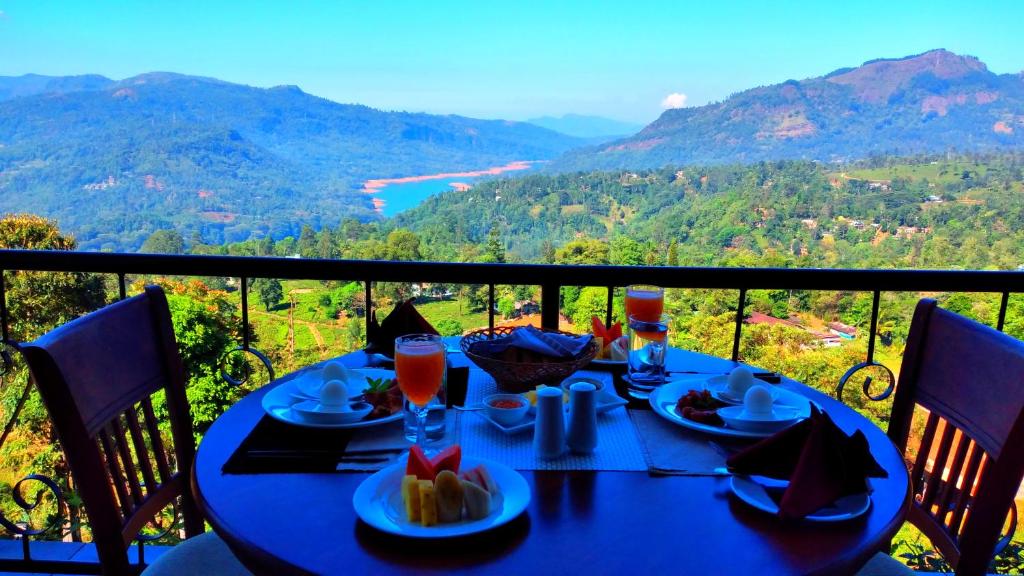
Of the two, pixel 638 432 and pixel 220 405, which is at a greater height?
pixel 638 432

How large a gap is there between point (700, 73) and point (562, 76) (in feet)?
29.9

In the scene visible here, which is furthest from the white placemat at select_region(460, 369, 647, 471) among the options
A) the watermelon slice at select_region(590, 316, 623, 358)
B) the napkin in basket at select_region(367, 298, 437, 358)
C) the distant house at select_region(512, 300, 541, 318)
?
the distant house at select_region(512, 300, 541, 318)

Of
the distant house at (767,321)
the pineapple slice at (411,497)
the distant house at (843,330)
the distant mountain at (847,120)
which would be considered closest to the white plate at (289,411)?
the pineapple slice at (411,497)

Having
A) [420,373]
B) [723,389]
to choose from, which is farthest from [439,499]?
[723,389]

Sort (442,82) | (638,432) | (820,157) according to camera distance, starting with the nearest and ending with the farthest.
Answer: (638,432)
(820,157)
(442,82)

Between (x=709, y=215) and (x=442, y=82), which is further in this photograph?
(x=442, y=82)

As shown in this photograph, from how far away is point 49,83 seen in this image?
44812 mm

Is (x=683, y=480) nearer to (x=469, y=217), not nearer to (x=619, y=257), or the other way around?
(x=619, y=257)

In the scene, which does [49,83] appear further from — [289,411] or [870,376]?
[870,376]

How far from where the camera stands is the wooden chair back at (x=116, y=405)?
1162 mm

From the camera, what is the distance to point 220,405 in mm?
20375

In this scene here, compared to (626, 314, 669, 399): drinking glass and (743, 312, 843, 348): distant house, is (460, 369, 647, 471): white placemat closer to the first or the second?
(626, 314, 669, 399): drinking glass

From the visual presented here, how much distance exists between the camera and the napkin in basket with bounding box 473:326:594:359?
1.39 metres

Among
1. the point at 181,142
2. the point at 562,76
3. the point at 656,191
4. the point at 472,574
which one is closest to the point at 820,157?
the point at 656,191
